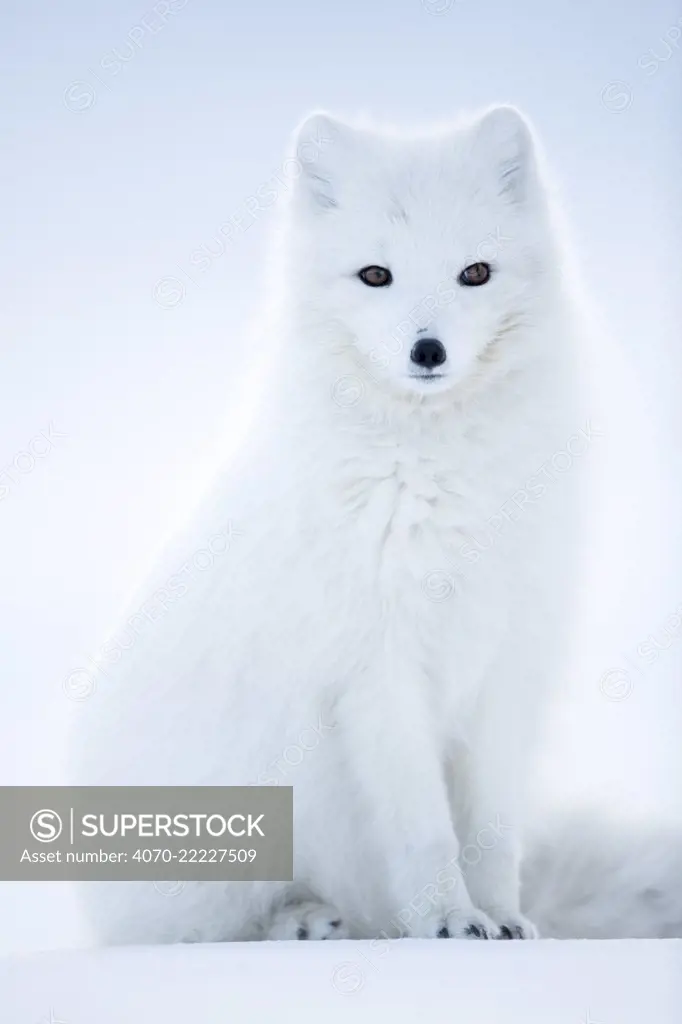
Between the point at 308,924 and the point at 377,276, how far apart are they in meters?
1.51

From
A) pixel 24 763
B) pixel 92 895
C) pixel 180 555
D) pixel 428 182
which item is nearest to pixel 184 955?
pixel 92 895

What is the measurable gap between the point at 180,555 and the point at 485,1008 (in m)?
1.24

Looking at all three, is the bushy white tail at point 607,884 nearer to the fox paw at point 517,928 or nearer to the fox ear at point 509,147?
the fox paw at point 517,928

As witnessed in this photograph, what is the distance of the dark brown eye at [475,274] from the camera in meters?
2.57

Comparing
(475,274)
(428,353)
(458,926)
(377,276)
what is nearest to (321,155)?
(377,276)

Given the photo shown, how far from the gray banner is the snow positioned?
1.01ft

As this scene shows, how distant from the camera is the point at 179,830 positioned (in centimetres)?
272

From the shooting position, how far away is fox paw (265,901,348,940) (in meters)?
2.68

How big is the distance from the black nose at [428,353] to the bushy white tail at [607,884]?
4.45ft

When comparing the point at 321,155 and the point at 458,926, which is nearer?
the point at 458,926

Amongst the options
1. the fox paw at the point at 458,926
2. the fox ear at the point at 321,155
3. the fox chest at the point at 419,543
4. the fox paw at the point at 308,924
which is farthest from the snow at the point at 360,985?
the fox ear at the point at 321,155

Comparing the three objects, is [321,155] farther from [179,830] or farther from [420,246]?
[179,830]

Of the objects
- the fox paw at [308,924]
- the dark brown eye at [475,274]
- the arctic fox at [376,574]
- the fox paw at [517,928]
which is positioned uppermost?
the dark brown eye at [475,274]

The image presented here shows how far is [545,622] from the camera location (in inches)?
108
